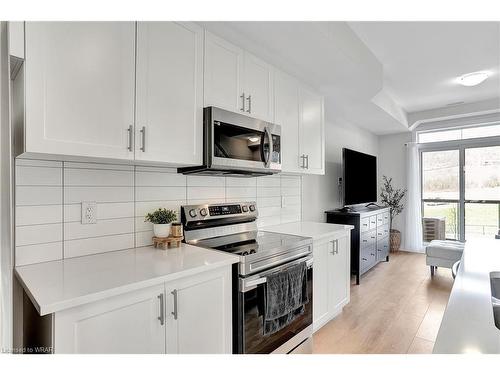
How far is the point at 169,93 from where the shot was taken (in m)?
1.61

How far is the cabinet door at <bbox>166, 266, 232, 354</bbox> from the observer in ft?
4.30

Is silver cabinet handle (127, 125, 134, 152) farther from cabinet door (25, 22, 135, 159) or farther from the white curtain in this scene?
the white curtain

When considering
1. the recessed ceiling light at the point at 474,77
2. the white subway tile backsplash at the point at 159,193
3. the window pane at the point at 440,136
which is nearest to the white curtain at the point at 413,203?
the window pane at the point at 440,136

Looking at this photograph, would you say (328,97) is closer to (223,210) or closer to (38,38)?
(223,210)

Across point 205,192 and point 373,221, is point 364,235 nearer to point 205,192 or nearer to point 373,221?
point 373,221

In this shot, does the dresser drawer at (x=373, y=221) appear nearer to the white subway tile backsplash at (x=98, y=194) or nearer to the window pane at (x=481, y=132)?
the window pane at (x=481, y=132)

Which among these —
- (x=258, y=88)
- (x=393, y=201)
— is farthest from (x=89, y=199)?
(x=393, y=201)

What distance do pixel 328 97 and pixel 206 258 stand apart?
2473 mm

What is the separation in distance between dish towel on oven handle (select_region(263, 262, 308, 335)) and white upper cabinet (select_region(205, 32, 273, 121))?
1176mm

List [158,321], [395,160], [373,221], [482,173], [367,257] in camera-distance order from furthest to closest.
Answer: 1. [395,160]
2. [482,173]
3. [373,221]
4. [367,257]
5. [158,321]

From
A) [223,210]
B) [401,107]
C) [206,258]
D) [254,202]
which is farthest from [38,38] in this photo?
[401,107]

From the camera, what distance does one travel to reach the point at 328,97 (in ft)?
10.5

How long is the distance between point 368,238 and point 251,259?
111 inches

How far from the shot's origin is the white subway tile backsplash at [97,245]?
1519mm
